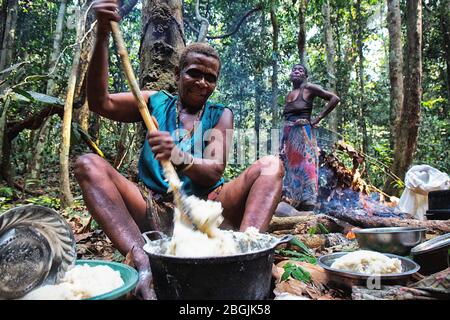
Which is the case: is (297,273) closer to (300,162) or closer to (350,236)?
(350,236)

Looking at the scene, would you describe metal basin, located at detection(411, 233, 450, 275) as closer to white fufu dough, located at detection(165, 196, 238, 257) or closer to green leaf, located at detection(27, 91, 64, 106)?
white fufu dough, located at detection(165, 196, 238, 257)

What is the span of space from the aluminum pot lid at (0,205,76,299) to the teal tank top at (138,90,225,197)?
744 mm

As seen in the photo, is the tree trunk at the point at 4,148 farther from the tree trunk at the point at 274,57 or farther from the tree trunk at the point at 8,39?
the tree trunk at the point at 274,57

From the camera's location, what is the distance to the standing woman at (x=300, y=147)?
5027 millimetres

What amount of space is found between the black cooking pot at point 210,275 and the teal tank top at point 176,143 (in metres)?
0.81

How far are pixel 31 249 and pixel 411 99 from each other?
18.6ft

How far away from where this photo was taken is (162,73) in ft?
9.73

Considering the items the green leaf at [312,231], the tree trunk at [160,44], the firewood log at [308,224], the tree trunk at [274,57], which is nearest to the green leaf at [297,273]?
the green leaf at [312,231]

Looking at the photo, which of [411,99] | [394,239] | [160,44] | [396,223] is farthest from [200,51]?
[411,99]

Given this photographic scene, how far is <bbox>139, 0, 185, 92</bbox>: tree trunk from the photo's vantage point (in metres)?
2.97

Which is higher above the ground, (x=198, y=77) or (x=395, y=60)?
(x=395, y=60)

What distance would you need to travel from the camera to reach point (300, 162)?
5207 mm

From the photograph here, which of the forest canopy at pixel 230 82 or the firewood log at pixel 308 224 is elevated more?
the forest canopy at pixel 230 82
